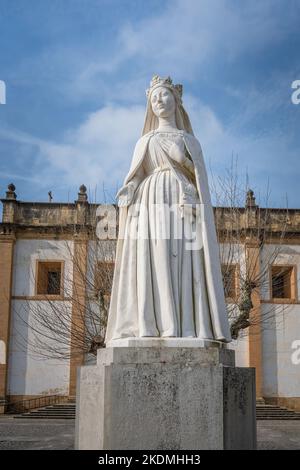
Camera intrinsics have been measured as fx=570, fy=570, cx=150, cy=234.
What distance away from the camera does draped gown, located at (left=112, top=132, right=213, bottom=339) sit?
185 inches

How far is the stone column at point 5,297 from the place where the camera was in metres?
24.2

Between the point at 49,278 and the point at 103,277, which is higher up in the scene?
the point at 49,278

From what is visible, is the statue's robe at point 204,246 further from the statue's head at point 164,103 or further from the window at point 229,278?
the window at point 229,278

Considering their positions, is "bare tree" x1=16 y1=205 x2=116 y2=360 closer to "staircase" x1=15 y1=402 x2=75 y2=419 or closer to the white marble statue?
"staircase" x1=15 y1=402 x2=75 y2=419

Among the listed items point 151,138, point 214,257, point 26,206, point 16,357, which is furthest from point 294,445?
point 26,206

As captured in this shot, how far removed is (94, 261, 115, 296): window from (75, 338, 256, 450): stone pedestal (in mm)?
12982

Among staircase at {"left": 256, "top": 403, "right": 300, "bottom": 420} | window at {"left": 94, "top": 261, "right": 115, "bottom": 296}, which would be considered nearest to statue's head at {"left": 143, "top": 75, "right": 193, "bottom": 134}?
window at {"left": 94, "top": 261, "right": 115, "bottom": 296}

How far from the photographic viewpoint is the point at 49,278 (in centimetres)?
2680

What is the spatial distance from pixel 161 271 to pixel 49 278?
22563 mm

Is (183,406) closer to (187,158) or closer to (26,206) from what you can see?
(187,158)

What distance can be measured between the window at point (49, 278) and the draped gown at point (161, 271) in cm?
2082

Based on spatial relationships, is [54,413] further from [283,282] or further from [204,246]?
[204,246]

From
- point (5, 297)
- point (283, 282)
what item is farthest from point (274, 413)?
point (5, 297)
